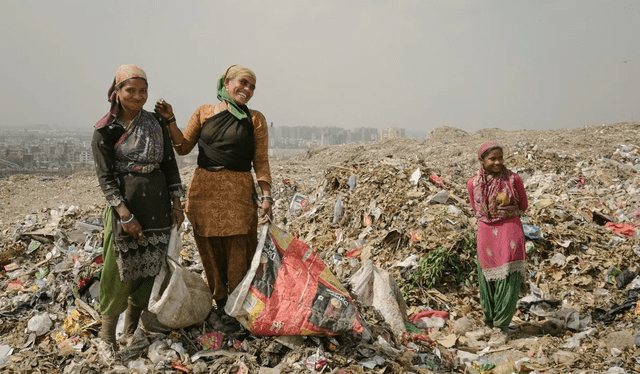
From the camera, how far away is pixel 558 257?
4562 mm

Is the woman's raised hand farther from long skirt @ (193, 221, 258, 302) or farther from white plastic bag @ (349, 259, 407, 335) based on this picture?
white plastic bag @ (349, 259, 407, 335)

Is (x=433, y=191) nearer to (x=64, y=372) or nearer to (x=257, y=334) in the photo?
(x=257, y=334)

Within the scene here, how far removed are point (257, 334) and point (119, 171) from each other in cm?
121

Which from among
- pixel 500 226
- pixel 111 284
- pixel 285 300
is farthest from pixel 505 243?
pixel 111 284

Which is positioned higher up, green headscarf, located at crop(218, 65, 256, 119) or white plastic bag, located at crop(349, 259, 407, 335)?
green headscarf, located at crop(218, 65, 256, 119)

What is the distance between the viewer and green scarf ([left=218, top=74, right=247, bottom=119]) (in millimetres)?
2490

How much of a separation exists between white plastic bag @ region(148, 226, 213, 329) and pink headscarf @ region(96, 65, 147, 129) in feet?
2.35

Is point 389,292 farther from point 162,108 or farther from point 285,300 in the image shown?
point 162,108

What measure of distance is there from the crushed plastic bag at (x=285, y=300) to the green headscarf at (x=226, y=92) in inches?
28.8

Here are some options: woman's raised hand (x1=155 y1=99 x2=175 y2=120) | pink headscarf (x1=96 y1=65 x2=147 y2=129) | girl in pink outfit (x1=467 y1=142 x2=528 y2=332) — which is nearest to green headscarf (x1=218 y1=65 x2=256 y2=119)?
woman's raised hand (x1=155 y1=99 x2=175 y2=120)

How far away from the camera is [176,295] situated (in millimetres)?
2301

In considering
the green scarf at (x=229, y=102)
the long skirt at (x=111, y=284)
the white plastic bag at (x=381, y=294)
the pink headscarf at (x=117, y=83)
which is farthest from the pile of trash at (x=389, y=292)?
the pink headscarf at (x=117, y=83)

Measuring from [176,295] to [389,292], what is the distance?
1.67 metres

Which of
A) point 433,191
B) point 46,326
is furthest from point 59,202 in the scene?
point 433,191
